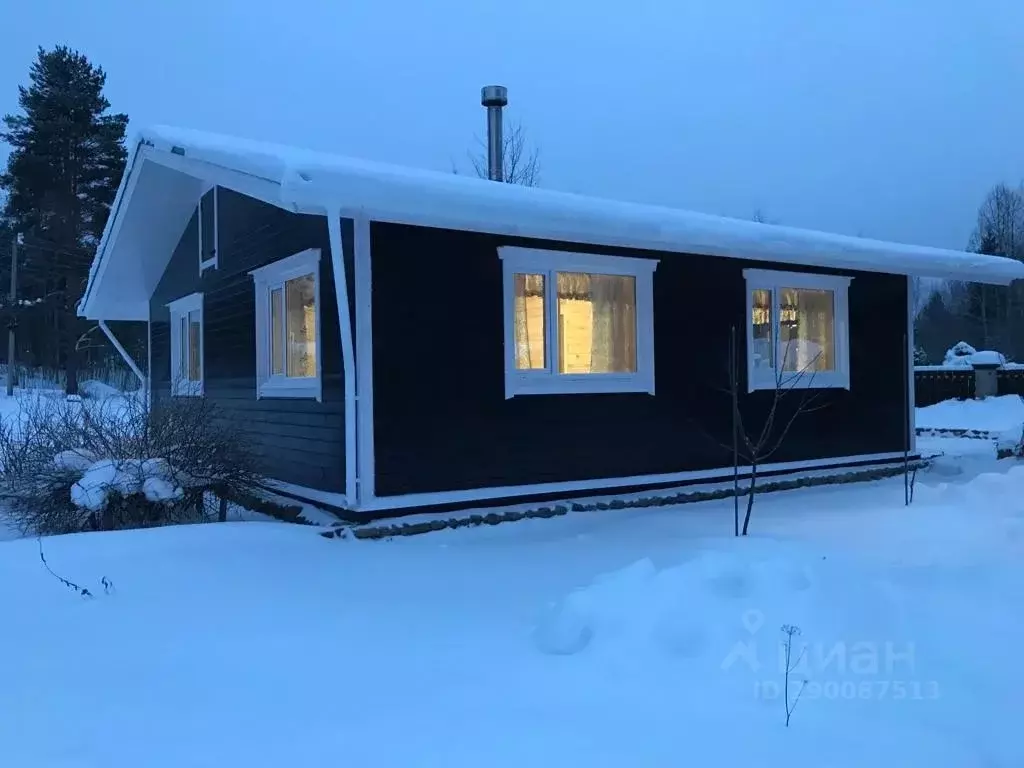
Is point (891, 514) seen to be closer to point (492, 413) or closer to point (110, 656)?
point (492, 413)

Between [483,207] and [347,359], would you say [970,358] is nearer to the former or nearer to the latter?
[483,207]

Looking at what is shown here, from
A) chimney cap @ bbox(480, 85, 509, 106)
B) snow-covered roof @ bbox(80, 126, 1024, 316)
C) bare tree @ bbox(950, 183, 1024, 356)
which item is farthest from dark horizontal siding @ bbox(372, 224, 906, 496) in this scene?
bare tree @ bbox(950, 183, 1024, 356)

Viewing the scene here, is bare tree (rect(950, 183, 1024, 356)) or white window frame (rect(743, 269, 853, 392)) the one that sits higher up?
bare tree (rect(950, 183, 1024, 356))

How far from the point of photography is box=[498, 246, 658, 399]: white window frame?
721 centimetres

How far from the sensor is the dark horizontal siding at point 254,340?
6.87 m

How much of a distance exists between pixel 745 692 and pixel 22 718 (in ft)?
8.83

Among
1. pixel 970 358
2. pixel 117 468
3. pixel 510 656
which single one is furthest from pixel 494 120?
pixel 970 358

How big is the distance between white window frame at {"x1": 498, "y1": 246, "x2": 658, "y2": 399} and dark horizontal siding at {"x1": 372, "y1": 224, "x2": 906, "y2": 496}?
0.07 m

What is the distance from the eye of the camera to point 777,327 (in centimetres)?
905

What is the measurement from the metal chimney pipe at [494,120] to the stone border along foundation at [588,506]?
208 inches

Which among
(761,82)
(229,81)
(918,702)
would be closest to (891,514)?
(918,702)

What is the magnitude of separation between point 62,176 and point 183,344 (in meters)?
23.9

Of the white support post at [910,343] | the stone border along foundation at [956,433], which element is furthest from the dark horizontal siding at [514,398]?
the stone border along foundation at [956,433]

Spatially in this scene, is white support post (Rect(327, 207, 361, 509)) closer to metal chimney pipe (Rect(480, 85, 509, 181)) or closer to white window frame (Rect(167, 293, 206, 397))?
white window frame (Rect(167, 293, 206, 397))
